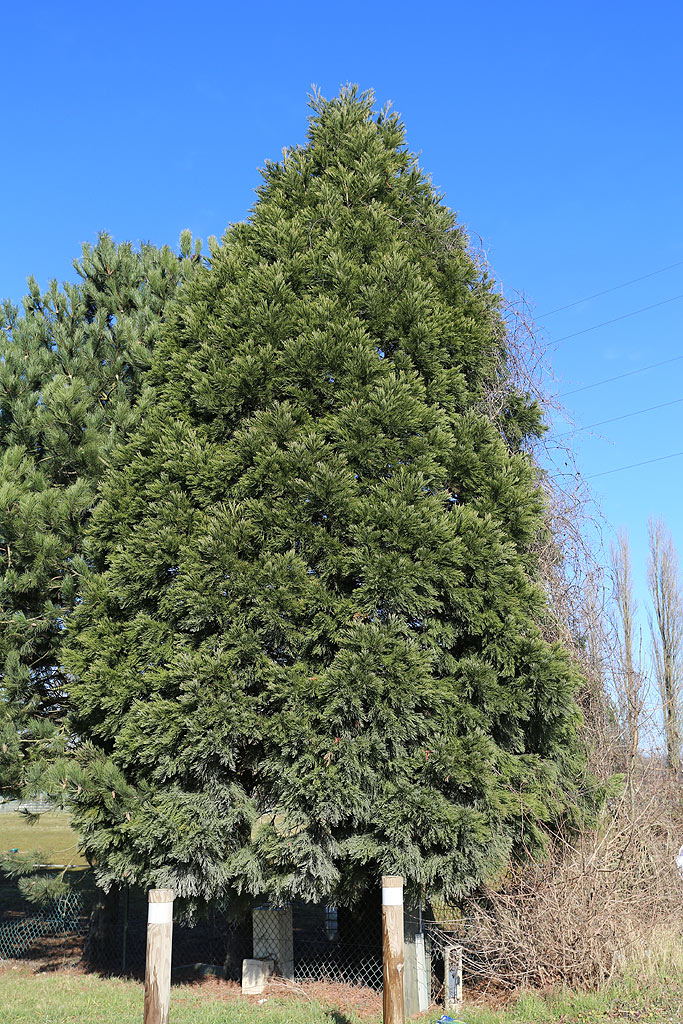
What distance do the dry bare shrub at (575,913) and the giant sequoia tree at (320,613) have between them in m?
0.48

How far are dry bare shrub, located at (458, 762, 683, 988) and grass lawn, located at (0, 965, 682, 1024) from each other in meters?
0.23

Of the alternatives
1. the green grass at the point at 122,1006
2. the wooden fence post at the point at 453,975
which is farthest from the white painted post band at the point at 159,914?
the wooden fence post at the point at 453,975

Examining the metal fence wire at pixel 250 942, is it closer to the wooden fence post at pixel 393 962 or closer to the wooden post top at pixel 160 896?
the wooden fence post at pixel 393 962

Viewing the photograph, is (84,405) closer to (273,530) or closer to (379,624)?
(273,530)

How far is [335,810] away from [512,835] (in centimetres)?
157

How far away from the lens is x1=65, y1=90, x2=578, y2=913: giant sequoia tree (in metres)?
5.74

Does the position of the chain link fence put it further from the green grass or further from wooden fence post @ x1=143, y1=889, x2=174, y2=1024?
wooden fence post @ x1=143, y1=889, x2=174, y2=1024

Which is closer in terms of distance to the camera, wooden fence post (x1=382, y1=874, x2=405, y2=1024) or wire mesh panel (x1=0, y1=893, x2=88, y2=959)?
wooden fence post (x1=382, y1=874, x2=405, y2=1024)

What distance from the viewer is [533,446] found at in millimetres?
7711

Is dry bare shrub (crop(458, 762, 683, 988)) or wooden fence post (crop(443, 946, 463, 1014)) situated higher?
dry bare shrub (crop(458, 762, 683, 988))

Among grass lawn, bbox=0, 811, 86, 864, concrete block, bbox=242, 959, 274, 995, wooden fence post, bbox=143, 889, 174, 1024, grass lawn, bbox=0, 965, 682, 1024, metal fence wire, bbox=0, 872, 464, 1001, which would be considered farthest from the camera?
grass lawn, bbox=0, 811, 86, 864

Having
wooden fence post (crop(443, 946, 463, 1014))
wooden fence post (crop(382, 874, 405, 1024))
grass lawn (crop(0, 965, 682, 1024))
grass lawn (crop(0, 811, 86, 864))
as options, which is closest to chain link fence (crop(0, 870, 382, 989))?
grass lawn (crop(0, 965, 682, 1024))

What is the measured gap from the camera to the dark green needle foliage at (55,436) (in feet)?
23.9

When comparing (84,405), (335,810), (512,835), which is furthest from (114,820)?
(84,405)
